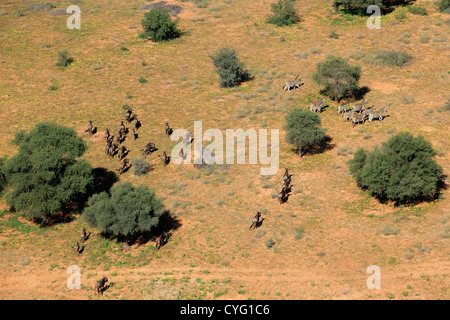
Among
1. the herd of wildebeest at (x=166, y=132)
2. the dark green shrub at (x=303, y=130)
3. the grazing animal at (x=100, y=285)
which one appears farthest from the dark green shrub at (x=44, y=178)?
the dark green shrub at (x=303, y=130)

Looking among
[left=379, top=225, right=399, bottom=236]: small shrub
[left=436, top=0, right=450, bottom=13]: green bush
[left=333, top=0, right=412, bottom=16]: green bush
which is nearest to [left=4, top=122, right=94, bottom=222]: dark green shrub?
[left=379, top=225, right=399, bottom=236]: small shrub

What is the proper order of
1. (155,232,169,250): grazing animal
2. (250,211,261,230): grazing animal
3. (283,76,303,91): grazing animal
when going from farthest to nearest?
(283,76,303,91): grazing animal
(250,211,261,230): grazing animal
(155,232,169,250): grazing animal

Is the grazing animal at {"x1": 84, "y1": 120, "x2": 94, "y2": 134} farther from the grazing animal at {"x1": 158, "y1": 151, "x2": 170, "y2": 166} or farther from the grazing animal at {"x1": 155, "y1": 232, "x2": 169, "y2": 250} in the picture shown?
the grazing animal at {"x1": 155, "y1": 232, "x2": 169, "y2": 250}

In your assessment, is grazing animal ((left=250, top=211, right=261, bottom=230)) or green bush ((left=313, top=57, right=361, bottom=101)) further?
green bush ((left=313, top=57, right=361, bottom=101))

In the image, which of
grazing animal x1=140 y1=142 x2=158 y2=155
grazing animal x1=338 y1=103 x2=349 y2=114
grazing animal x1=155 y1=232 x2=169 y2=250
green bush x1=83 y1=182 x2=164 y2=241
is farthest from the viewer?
grazing animal x1=338 y1=103 x2=349 y2=114

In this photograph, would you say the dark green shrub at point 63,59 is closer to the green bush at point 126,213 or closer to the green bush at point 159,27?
the green bush at point 159,27

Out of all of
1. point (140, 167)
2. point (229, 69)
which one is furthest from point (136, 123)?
point (229, 69)

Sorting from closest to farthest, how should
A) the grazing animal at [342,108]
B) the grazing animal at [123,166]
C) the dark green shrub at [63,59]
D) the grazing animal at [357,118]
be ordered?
the grazing animal at [123,166], the grazing animal at [357,118], the grazing animal at [342,108], the dark green shrub at [63,59]
